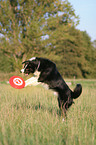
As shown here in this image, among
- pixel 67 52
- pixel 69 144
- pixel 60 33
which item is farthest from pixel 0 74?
pixel 67 52

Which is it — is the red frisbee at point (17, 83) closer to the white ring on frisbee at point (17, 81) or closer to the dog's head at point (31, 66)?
the white ring on frisbee at point (17, 81)

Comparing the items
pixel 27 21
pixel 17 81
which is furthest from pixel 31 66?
pixel 27 21

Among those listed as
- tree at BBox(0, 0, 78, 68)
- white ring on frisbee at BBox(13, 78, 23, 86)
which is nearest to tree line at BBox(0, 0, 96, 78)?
tree at BBox(0, 0, 78, 68)

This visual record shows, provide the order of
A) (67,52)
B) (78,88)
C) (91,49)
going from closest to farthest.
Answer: (78,88) → (67,52) → (91,49)

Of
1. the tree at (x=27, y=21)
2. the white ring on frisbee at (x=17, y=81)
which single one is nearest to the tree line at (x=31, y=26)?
the tree at (x=27, y=21)

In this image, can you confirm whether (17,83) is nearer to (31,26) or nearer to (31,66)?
(31,66)

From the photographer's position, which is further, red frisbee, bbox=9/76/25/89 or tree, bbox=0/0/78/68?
tree, bbox=0/0/78/68

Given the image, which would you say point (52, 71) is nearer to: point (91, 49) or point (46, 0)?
point (46, 0)

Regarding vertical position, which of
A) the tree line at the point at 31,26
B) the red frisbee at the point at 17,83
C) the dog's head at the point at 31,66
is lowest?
the red frisbee at the point at 17,83

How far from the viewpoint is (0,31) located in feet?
61.1

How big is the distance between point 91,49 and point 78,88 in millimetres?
48583

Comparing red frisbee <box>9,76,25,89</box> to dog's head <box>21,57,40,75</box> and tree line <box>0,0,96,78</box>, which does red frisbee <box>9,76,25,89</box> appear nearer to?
dog's head <box>21,57,40,75</box>

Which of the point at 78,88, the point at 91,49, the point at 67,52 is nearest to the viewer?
the point at 78,88

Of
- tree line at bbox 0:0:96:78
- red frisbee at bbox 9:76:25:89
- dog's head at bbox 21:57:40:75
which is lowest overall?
red frisbee at bbox 9:76:25:89
